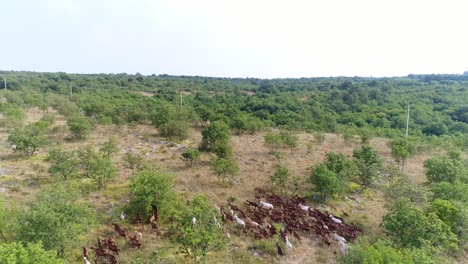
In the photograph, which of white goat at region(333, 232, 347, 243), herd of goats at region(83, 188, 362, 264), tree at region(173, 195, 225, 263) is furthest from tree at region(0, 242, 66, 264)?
white goat at region(333, 232, 347, 243)

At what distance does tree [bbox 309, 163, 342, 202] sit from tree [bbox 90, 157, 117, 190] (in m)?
11.7

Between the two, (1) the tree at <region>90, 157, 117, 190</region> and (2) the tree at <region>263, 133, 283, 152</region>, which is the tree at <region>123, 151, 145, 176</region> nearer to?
(1) the tree at <region>90, 157, 117, 190</region>

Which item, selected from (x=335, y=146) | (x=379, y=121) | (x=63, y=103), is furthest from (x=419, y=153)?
(x=63, y=103)

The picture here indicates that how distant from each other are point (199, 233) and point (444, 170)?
644 inches

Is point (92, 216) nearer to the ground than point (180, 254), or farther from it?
farther from it

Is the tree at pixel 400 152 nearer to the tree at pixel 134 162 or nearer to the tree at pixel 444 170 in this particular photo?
the tree at pixel 444 170

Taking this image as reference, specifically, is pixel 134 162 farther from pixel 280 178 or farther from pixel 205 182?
pixel 280 178

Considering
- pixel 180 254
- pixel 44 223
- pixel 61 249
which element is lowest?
pixel 180 254

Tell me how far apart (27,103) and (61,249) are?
41.0 metres

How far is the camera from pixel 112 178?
1877cm

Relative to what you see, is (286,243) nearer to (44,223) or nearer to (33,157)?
(44,223)

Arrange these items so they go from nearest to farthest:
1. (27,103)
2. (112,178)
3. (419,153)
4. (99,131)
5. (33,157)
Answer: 1. (112,178)
2. (33,157)
3. (419,153)
4. (99,131)
5. (27,103)

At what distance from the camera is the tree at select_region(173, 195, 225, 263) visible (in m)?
10.6

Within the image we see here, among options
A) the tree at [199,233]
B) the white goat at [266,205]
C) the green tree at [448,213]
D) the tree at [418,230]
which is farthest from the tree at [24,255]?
the green tree at [448,213]
